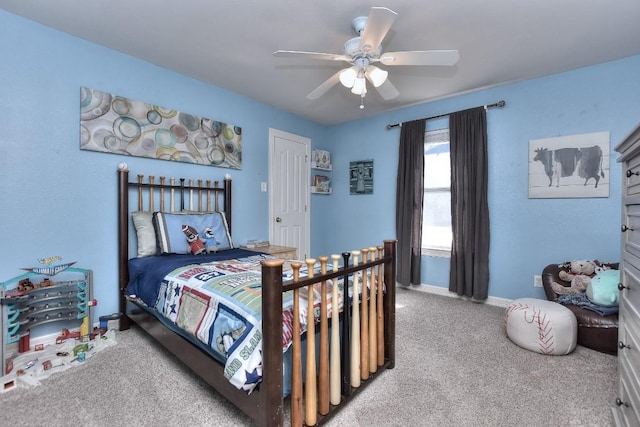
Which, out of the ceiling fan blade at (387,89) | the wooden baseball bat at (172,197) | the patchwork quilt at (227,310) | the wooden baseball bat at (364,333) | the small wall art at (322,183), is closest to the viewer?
the patchwork quilt at (227,310)

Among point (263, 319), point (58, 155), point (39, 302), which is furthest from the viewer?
point (58, 155)

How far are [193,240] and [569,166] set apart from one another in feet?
12.2

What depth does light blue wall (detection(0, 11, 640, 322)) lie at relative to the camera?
2135 millimetres

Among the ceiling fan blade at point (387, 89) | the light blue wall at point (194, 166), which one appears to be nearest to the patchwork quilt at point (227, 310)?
the light blue wall at point (194, 166)

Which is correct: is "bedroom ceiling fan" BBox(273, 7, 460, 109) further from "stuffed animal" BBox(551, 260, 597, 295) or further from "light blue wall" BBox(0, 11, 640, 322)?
"stuffed animal" BBox(551, 260, 597, 295)

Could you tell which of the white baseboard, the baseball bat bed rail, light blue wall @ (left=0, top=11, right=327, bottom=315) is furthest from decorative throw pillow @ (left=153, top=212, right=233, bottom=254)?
the white baseboard

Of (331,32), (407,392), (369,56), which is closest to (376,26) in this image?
(369,56)

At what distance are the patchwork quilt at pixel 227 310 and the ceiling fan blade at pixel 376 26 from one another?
145cm

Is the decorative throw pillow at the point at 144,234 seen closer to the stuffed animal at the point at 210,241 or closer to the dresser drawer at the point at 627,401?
the stuffed animal at the point at 210,241

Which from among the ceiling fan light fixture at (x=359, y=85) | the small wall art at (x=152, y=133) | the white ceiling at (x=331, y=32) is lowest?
the small wall art at (x=152, y=133)

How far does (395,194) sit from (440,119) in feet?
3.66

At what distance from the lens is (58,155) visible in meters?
2.29

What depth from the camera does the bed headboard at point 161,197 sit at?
2.53 metres

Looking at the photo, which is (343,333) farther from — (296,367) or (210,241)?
(210,241)
